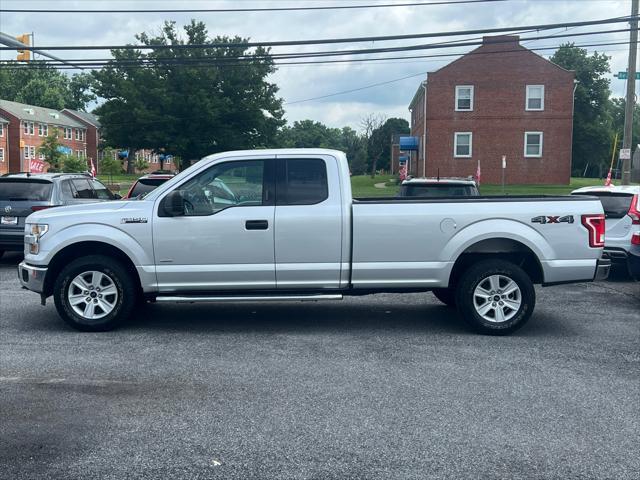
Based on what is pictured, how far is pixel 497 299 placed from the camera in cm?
782

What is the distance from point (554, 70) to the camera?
4538cm

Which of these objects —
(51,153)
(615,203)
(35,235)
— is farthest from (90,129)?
(35,235)

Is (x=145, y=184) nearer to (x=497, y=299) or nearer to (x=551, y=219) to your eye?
(x=497, y=299)

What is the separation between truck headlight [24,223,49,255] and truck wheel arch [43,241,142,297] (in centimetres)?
25

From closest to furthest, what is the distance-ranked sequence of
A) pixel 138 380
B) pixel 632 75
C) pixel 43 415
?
pixel 43 415 → pixel 138 380 → pixel 632 75

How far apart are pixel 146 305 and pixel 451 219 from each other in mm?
4318

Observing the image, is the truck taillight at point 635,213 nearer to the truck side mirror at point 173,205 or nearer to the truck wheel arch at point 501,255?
the truck wheel arch at point 501,255

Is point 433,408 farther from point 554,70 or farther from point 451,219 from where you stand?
point 554,70

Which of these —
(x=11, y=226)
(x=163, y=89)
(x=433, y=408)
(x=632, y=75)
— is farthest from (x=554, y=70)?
(x=433, y=408)

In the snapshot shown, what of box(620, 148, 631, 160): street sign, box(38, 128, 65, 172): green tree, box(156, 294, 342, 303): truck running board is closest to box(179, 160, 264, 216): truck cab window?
box(156, 294, 342, 303): truck running board

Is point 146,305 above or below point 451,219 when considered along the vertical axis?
below

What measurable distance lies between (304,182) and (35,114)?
3440 inches

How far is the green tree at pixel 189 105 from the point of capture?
55.2 metres

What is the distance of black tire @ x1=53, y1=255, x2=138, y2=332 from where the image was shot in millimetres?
7773
